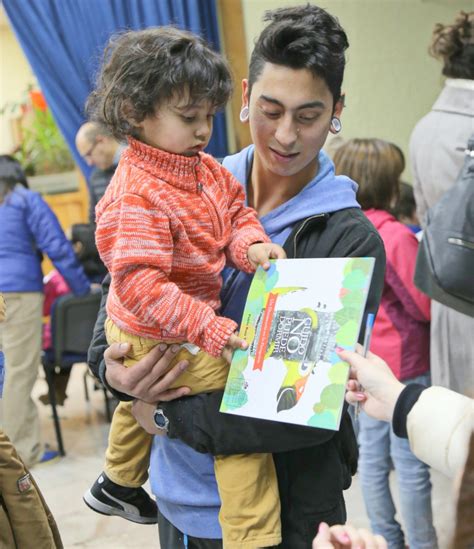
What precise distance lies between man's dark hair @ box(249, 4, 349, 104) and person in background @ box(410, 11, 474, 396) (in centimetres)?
80

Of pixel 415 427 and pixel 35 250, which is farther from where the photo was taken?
pixel 35 250

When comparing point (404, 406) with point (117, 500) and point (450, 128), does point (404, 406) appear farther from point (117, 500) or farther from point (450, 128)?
point (450, 128)

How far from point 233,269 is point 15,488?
0.48 m

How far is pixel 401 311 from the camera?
7.68ft

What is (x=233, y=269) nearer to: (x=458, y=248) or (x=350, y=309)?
(x=350, y=309)

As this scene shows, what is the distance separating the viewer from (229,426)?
43.6 inches

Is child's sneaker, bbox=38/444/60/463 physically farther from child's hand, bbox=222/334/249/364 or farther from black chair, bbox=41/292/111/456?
child's hand, bbox=222/334/249/364

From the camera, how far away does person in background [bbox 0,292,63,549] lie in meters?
1.13

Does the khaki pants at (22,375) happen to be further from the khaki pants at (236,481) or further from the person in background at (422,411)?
the person in background at (422,411)

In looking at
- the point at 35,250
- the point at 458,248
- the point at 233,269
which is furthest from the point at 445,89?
the point at 35,250

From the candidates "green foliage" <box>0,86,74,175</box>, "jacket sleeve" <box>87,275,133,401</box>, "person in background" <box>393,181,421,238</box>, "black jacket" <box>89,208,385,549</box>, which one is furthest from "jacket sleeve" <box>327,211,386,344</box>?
"green foliage" <box>0,86,74,175</box>

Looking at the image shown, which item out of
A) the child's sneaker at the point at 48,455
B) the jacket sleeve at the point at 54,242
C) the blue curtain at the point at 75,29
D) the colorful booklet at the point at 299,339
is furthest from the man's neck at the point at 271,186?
the blue curtain at the point at 75,29

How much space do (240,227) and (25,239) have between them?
1649 millimetres

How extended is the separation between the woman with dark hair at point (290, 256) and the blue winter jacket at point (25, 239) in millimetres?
1323
